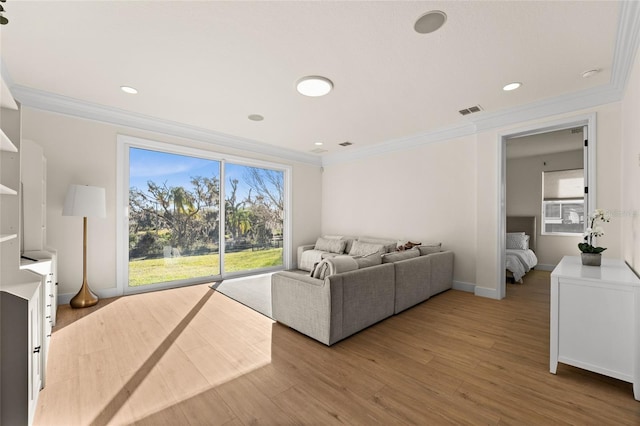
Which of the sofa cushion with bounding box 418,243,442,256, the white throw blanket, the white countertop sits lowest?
the white throw blanket

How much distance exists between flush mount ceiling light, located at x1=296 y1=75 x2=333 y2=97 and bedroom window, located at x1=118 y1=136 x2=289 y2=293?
2.53 m

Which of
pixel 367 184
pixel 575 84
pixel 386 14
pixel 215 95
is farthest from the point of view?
pixel 367 184

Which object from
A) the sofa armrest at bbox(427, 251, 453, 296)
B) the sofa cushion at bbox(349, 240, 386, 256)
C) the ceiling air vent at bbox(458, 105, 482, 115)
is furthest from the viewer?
the sofa cushion at bbox(349, 240, 386, 256)

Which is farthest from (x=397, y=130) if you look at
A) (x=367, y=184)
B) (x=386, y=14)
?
(x=386, y=14)

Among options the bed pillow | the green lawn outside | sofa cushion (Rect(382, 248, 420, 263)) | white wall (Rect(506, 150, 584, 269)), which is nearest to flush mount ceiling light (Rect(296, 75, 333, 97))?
sofa cushion (Rect(382, 248, 420, 263))

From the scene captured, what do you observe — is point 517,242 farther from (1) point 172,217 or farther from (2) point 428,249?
(1) point 172,217

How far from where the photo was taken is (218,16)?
202 cm

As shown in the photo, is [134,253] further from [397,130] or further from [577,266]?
[577,266]

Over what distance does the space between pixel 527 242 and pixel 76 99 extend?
830 cm

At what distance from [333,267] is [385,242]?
107 inches

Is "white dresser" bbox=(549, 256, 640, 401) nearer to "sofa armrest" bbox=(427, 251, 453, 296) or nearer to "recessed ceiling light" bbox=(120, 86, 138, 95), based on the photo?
"sofa armrest" bbox=(427, 251, 453, 296)

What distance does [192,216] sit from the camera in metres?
4.74

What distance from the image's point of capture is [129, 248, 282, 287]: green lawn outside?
13.9 feet

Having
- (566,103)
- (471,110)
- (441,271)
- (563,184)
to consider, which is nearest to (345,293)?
(441,271)
